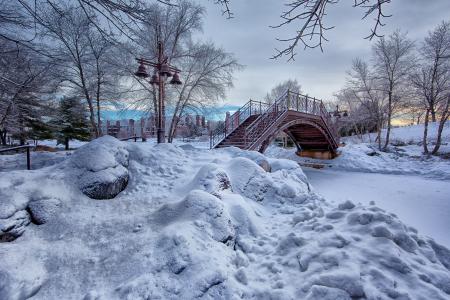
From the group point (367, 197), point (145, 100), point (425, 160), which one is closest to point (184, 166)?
point (367, 197)

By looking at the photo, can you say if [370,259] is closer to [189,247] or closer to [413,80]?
[189,247]

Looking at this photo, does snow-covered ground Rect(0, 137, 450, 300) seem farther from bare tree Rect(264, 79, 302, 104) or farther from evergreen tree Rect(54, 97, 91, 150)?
bare tree Rect(264, 79, 302, 104)

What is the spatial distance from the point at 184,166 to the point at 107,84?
15480 millimetres

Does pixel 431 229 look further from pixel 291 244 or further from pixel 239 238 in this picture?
pixel 239 238

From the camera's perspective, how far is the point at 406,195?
30.5 feet

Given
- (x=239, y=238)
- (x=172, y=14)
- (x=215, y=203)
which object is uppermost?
(x=172, y=14)

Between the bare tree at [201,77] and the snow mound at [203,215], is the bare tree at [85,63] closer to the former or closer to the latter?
the bare tree at [201,77]

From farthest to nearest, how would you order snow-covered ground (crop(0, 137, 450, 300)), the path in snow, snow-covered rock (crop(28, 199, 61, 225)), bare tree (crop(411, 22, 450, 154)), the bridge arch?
bare tree (crop(411, 22, 450, 154)), the bridge arch, the path in snow, snow-covered rock (crop(28, 199, 61, 225)), snow-covered ground (crop(0, 137, 450, 300))

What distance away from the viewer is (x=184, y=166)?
641cm

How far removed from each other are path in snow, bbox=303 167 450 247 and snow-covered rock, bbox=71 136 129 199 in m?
6.03

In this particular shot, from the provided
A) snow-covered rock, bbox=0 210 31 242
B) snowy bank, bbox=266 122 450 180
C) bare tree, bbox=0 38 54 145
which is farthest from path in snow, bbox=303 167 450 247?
bare tree, bbox=0 38 54 145

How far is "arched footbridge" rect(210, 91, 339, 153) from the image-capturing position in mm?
11586

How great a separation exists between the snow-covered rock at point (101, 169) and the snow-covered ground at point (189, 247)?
29 millimetres

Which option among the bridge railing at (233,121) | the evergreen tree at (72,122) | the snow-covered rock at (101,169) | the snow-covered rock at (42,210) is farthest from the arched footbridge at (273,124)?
the evergreen tree at (72,122)
